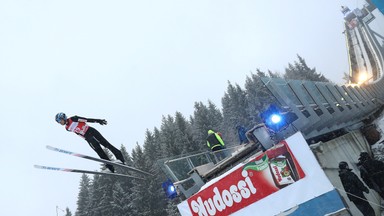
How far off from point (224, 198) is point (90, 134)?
5.39m

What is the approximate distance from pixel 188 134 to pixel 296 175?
3421 cm

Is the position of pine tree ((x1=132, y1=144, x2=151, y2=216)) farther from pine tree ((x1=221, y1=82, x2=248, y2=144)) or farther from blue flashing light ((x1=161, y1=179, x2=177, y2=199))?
pine tree ((x1=221, y1=82, x2=248, y2=144))

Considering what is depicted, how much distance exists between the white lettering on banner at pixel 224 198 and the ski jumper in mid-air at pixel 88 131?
3.31 meters

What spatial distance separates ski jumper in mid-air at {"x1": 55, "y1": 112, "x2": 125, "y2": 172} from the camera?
1064 cm

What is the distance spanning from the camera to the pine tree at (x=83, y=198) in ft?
153

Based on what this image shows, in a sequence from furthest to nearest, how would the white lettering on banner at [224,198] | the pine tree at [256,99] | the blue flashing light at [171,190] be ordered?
the pine tree at [256,99] → the blue flashing light at [171,190] → the white lettering on banner at [224,198]

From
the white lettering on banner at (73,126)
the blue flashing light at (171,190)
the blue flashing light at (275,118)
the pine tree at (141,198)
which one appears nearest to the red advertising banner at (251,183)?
the blue flashing light at (275,118)

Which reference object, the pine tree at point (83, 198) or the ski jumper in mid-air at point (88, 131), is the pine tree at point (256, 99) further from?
the ski jumper in mid-air at point (88, 131)

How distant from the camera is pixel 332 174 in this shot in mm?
9312

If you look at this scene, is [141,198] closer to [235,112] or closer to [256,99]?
[235,112]

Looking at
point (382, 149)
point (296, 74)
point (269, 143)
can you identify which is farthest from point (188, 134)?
point (296, 74)

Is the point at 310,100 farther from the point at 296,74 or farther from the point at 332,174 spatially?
the point at 296,74

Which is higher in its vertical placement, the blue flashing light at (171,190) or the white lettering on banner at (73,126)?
the white lettering on banner at (73,126)

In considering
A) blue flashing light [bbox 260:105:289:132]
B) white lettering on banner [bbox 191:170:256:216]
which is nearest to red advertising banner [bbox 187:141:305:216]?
A: white lettering on banner [bbox 191:170:256:216]
